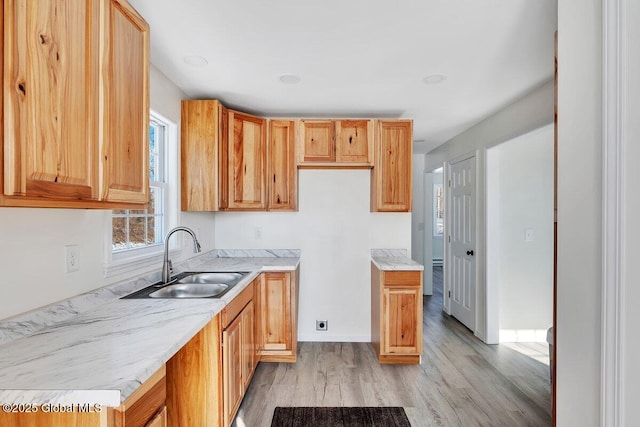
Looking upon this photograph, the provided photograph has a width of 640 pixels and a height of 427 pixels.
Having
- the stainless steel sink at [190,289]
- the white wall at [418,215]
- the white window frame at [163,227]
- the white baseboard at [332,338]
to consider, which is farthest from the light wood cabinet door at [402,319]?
the white wall at [418,215]

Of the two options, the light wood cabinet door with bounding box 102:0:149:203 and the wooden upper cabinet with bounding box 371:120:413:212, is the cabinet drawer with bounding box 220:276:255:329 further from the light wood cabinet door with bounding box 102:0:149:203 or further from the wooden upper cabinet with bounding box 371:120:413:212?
the wooden upper cabinet with bounding box 371:120:413:212

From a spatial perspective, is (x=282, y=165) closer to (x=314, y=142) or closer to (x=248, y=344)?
(x=314, y=142)

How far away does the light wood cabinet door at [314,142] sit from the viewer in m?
3.28

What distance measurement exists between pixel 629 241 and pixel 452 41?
5.46ft

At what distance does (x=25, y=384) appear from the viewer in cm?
91

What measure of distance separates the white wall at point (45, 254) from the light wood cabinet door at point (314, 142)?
1.87 m

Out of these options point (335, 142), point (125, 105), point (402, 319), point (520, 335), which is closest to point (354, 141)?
point (335, 142)

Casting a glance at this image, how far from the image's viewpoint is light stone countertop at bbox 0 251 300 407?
0.89m

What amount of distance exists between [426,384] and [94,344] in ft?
7.84

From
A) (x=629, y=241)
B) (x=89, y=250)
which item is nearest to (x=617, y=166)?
(x=629, y=241)

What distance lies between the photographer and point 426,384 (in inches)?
105

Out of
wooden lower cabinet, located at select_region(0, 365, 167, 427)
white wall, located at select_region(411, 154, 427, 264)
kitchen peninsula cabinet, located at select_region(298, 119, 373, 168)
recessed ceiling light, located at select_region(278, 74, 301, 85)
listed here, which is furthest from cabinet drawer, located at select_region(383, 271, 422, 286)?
white wall, located at select_region(411, 154, 427, 264)

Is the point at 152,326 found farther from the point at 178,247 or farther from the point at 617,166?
the point at 617,166

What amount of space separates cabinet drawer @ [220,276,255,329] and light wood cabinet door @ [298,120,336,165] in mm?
1355
